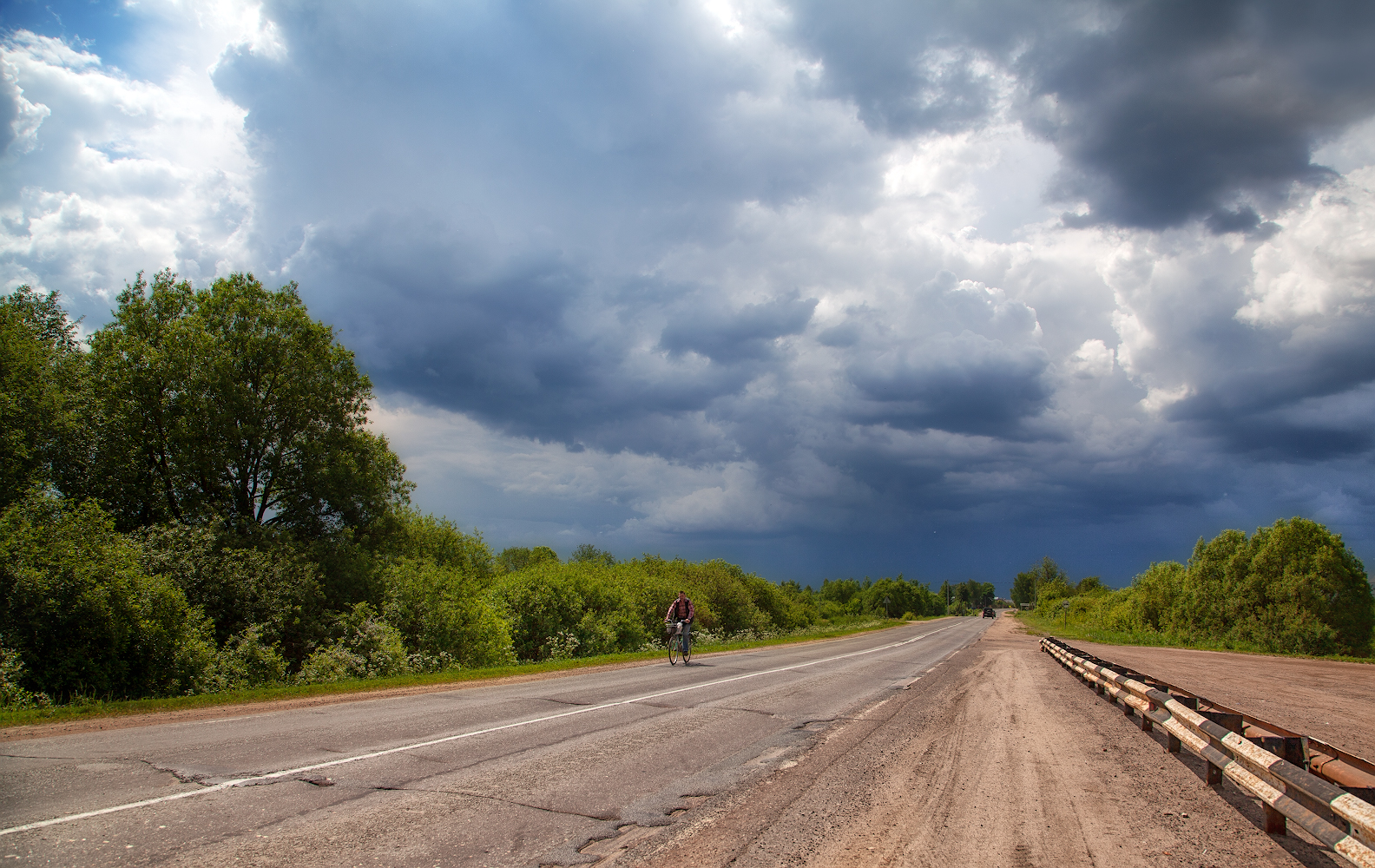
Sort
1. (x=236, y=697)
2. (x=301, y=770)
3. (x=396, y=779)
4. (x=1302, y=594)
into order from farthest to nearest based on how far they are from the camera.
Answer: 1. (x=1302, y=594)
2. (x=236, y=697)
3. (x=301, y=770)
4. (x=396, y=779)

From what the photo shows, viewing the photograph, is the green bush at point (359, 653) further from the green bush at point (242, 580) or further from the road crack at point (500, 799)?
the road crack at point (500, 799)

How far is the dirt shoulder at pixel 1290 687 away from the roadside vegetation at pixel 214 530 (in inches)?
639

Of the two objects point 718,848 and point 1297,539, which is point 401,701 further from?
point 1297,539

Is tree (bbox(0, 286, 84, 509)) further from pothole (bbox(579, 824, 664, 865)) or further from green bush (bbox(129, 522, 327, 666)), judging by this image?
pothole (bbox(579, 824, 664, 865))

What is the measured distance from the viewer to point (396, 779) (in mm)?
5793

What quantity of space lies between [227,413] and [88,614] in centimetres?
1064

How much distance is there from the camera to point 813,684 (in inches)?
536

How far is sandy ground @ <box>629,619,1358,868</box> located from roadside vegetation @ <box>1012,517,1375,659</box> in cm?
2909

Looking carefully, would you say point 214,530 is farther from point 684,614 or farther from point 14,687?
point 684,614

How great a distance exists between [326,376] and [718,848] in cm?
2704

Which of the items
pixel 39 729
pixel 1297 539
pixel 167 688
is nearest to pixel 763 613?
pixel 1297 539

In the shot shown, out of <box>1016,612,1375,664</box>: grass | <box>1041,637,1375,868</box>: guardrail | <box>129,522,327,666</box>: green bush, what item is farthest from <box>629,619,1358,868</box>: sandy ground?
<box>1016,612,1375,664</box>: grass

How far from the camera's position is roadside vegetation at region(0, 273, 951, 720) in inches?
571

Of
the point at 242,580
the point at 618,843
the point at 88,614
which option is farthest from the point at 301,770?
the point at 242,580
